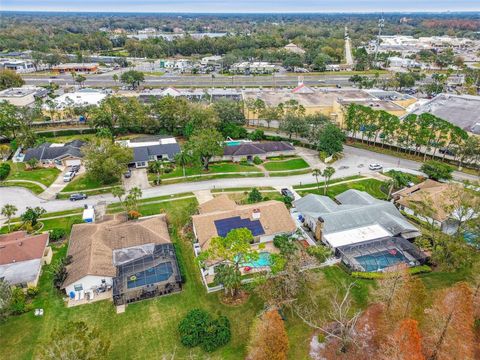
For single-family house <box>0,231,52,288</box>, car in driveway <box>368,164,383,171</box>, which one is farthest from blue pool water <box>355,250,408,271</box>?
single-family house <box>0,231,52,288</box>

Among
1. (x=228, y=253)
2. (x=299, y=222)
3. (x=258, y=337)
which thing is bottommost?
(x=299, y=222)

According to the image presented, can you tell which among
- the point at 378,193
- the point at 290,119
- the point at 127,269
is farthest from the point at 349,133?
the point at 127,269

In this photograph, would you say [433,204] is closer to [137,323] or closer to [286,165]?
[286,165]

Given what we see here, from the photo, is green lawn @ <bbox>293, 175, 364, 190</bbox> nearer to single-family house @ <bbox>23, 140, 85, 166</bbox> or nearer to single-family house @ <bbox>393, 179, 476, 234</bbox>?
single-family house @ <bbox>393, 179, 476, 234</bbox>

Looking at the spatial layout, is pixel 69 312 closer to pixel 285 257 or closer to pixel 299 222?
pixel 285 257

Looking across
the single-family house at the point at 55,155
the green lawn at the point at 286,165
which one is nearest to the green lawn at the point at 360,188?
the green lawn at the point at 286,165

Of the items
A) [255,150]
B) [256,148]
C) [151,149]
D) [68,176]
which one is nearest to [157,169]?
[151,149]

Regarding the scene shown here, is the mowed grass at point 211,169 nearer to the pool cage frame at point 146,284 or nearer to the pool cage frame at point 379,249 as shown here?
the pool cage frame at point 146,284
